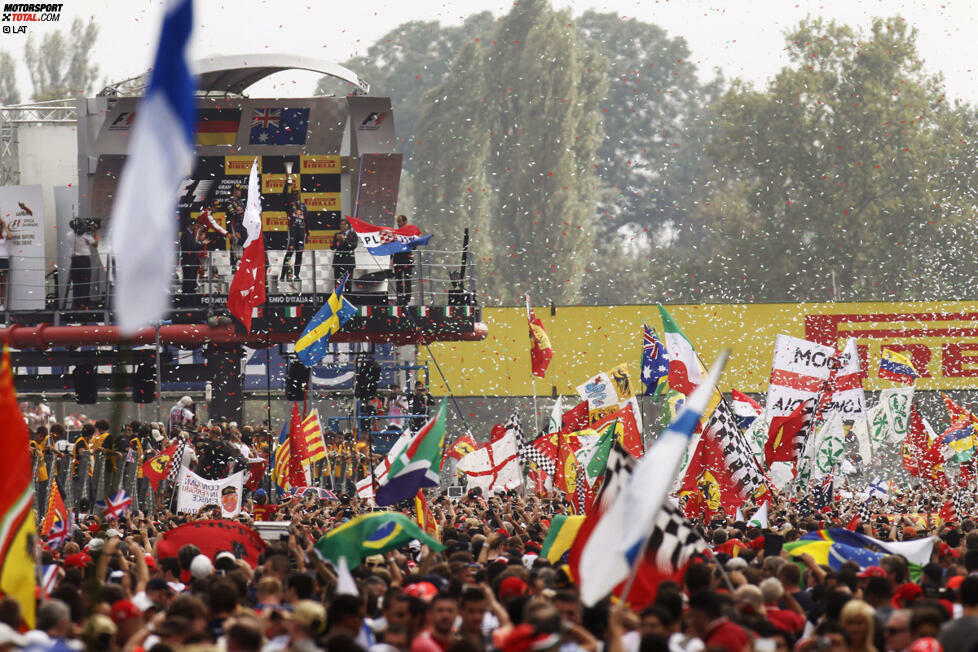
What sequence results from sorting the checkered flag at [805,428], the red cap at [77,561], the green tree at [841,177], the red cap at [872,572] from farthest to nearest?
the green tree at [841,177] < the checkered flag at [805,428] < the red cap at [77,561] < the red cap at [872,572]

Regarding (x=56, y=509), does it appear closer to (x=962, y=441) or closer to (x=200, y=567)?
(x=200, y=567)

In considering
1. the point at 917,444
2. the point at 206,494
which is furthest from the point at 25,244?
the point at 917,444

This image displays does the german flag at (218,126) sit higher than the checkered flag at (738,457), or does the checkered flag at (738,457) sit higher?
the german flag at (218,126)

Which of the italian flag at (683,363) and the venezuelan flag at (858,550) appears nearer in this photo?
the venezuelan flag at (858,550)

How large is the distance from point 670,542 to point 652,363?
1475 centimetres

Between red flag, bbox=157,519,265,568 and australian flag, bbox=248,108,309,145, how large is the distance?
16.2m

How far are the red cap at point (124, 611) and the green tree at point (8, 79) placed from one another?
67710mm

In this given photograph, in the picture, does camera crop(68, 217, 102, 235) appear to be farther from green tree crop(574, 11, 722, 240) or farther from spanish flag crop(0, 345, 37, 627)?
green tree crop(574, 11, 722, 240)

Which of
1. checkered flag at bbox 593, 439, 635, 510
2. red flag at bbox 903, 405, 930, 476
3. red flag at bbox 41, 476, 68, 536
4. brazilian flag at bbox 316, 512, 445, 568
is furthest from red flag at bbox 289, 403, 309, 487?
red flag at bbox 903, 405, 930, 476

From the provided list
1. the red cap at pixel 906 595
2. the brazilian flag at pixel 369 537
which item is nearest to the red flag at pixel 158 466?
the brazilian flag at pixel 369 537

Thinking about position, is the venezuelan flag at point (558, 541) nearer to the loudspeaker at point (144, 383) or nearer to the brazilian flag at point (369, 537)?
the brazilian flag at point (369, 537)

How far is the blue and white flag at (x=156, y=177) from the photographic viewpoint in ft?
19.7

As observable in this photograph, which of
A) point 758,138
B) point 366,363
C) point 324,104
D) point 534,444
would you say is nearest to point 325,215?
point 324,104

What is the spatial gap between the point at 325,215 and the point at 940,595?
20262 mm
